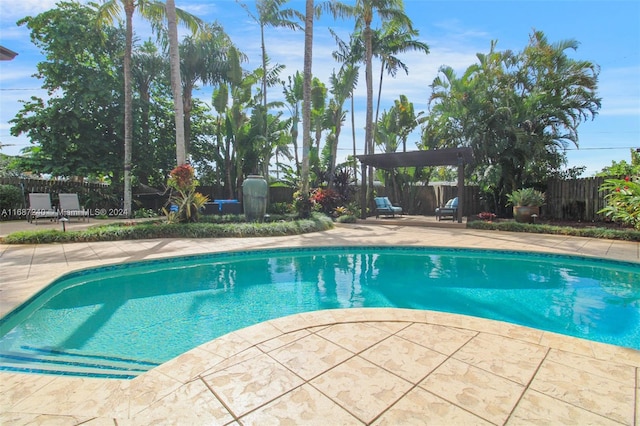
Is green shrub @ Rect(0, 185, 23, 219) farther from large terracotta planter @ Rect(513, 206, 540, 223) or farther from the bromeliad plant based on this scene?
large terracotta planter @ Rect(513, 206, 540, 223)

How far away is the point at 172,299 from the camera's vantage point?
15.6ft

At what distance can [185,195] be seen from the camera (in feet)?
31.9

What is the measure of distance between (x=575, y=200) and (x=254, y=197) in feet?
39.5

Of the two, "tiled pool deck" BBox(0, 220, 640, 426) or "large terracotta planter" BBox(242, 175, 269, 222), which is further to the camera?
"large terracotta planter" BBox(242, 175, 269, 222)

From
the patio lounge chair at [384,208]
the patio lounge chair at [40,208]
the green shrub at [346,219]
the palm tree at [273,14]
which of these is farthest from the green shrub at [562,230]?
the patio lounge chair at [40,208]

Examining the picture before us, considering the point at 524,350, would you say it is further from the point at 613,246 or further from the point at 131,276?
the point at 613,246

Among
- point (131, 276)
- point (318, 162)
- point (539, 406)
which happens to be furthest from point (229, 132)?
point (539, 406)

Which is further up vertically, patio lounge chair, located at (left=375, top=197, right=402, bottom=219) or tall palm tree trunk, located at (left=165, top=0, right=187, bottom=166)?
tall palm tree trunk, located at (left=165, top=0, right=187, bottom=166)

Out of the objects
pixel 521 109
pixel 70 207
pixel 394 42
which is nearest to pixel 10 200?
pixel 70 207

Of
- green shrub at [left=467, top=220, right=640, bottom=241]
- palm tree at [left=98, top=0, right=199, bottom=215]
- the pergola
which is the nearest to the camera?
green shrub at [left=467, top=220, right=640, bottom=241]

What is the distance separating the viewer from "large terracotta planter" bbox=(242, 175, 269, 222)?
11.3 meters

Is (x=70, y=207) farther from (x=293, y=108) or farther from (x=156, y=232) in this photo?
(x=293, y=108)

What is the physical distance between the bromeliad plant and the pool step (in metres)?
6.70

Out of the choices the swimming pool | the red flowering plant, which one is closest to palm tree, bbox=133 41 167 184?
the swimming pool
